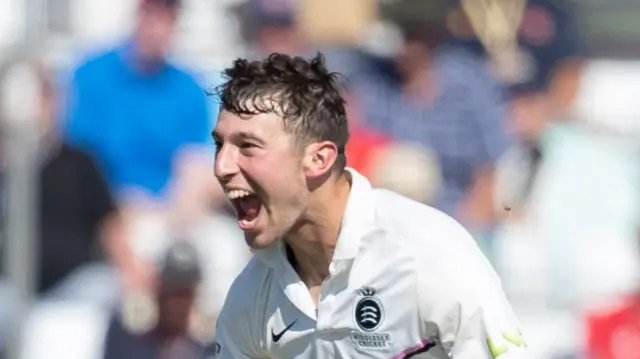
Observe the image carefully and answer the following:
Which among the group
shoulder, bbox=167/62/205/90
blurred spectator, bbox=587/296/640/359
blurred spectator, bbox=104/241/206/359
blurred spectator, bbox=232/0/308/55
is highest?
blurred spectator, bbox=232/0/308/55

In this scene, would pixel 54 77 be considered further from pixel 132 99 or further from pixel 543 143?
pixel 543 143

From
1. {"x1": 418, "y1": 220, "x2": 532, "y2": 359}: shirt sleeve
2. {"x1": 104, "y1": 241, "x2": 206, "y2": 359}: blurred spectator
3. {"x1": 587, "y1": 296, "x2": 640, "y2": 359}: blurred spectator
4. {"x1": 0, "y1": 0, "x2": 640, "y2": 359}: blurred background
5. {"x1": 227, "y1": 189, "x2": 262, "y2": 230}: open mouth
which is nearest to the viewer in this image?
{"x1": 418, "y1": 220, "x2": 532, "y2": 359}: shirt sleeve

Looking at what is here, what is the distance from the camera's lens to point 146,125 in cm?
771

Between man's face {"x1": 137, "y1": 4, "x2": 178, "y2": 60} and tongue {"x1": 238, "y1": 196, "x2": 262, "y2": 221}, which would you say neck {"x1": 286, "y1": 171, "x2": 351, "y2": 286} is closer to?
tongue {"x1": 238, "y1": 196, "x2": 262, "y2": 221}

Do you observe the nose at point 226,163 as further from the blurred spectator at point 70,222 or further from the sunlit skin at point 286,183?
the blurred spectator at point 70,222

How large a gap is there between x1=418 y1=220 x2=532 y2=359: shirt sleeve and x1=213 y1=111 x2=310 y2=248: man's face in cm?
47

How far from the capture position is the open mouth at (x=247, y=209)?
4133mm


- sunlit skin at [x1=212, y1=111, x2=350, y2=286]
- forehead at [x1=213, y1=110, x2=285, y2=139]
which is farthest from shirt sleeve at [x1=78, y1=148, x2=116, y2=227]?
forehead at [x1=213, y1=110, x2=285, y2=139]

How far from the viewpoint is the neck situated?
4246mm

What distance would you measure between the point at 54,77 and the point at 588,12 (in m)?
3.00

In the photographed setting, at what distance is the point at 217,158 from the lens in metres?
4.03

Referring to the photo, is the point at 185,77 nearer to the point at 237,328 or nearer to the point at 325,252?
the point at 237,328

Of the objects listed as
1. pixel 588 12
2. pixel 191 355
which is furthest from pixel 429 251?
pixel 588 12

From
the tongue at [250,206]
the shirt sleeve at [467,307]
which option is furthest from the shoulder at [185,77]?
the shirt sleeve at [467,307]
